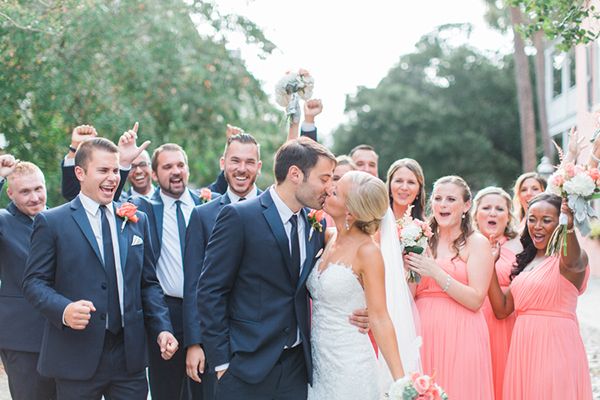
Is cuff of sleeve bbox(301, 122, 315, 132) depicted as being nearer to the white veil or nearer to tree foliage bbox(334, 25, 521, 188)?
the white veil

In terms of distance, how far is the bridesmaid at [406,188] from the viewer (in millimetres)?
6504

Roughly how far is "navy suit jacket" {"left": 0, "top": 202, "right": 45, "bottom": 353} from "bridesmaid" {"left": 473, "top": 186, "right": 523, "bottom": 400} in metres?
3.46

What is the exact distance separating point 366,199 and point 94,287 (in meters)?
1.70

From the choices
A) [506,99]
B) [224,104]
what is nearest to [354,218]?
[224,104]

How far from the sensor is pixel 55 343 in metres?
4.80

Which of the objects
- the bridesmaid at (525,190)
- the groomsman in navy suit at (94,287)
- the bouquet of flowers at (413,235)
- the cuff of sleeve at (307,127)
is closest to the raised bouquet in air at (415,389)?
the bouquet of flowers at (413,235)

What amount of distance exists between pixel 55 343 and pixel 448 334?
270 centimetres

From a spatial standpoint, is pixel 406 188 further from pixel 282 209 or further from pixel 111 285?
pixel 111 285

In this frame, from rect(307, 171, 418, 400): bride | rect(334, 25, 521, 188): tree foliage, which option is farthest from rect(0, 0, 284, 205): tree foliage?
rect(334, 25, 521, 188): tree foliage

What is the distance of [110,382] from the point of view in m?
4.86

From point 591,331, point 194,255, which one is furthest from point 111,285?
point 591,331

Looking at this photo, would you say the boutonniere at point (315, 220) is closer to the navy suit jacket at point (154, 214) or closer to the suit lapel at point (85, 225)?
the suit lapel at point (85, 225)

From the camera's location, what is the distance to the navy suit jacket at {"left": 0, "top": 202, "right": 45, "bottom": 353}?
570 centimetres

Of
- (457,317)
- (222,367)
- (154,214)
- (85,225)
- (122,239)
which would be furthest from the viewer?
(154,214)
